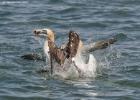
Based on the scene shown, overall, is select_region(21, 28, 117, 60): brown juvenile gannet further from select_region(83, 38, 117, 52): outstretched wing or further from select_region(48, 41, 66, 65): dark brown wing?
select_region(48, 41, 66, 65): dark brown wing

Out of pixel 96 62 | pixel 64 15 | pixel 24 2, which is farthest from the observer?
pixel 24 2

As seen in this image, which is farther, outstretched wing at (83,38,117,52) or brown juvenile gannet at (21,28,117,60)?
outstretched wing at (83,38,117,52)

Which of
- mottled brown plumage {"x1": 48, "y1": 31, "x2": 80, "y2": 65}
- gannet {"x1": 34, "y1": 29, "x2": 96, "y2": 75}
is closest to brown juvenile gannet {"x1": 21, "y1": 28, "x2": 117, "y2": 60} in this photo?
gannet {"x1": 34, "y1": 29, "x2": 96, "y2": 75}

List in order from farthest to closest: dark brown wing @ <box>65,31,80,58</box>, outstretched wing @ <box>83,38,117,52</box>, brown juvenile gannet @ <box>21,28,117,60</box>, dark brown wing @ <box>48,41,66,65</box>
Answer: outstretched wing @ <box>83,38,117,52</box>, brown juvenile gannet @ <box>21,28,117,60</box>, dark brown wing @ <box>65,31,80,58</box>, dark brown wing @ <box>48,41,66,65</box>

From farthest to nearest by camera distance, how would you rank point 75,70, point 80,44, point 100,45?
1. point 100,45
2. point 80,44
3. point 75,70

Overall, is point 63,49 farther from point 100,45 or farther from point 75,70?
point 100,45

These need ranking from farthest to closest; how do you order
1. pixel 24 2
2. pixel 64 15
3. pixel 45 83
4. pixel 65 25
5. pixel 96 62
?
pixel 24 2 → pixel 64 15 → pixel 65 25 → pixel 96 62 → pixel 45 83

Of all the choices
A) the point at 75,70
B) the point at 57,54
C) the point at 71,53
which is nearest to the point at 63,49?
the point at 71,53

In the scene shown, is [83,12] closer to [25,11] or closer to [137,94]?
[25,11]

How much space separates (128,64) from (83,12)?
6709 millimetres

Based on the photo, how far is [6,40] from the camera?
65.3 feet

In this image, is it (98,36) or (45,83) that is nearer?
(45,83)

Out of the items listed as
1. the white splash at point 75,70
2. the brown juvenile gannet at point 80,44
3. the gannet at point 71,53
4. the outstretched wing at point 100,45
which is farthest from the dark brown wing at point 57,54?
the outstretched wing at point 100,45

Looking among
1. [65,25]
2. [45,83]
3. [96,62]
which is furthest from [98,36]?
[45,83]
